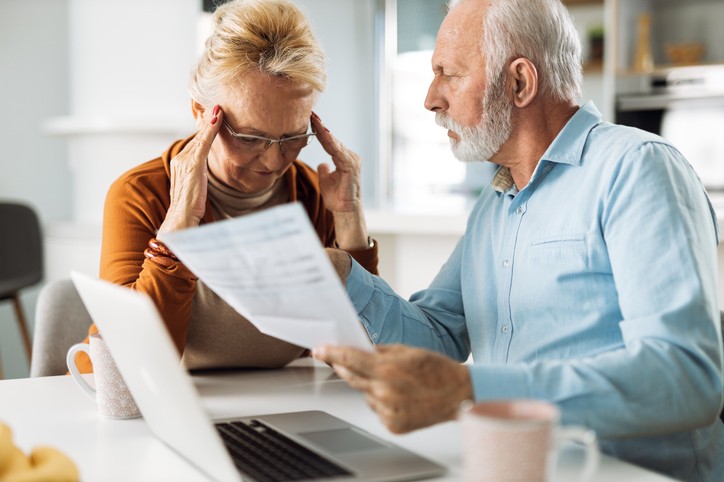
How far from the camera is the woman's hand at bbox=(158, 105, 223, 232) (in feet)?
5.06

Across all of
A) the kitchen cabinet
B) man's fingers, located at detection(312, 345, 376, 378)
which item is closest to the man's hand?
man's fingers, located at detection(312, 345, 376, 378)

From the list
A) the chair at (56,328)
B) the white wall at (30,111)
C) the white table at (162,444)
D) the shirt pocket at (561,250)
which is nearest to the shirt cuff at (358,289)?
the white table at (162,444)

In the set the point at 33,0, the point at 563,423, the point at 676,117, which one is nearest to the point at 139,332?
the point at 563,423

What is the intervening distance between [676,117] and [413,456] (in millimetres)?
4169

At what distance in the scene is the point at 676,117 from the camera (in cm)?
473

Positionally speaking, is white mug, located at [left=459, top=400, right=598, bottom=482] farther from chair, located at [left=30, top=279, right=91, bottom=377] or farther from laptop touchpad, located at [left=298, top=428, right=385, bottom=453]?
chair, located at [left=30, top=279, right=91, bottom=377]

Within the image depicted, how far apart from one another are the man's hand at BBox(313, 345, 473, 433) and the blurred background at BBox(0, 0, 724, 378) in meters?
1.66

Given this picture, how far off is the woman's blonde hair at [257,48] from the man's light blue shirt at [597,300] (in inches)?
15.1

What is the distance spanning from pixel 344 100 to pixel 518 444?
5.50 meters

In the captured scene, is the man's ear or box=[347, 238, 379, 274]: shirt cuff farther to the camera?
box=[347, 238, 379, 274]: shirt cuff

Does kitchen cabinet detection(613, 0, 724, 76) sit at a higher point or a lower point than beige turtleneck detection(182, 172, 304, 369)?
higher

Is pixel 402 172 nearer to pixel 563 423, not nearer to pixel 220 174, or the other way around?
pixel 220 174

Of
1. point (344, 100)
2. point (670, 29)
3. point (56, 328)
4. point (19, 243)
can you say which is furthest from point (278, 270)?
point (344, 100)

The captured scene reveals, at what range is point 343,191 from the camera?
1.72 metres
